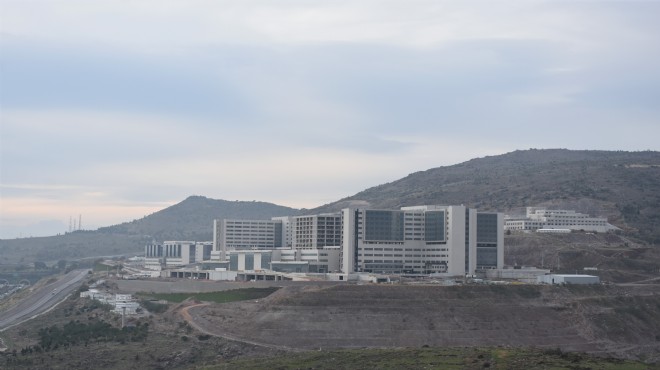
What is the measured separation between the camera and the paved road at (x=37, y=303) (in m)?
144

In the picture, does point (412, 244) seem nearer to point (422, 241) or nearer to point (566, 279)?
point (422, 241)

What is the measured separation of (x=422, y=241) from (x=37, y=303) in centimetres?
6452

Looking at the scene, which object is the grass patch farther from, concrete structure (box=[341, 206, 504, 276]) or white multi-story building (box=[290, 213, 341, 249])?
white multi-story building (box=[290, 213, 341, 249])

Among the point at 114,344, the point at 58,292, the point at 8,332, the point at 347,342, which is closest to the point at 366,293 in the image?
the point at 347,342

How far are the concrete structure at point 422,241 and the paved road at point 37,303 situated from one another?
47743mm

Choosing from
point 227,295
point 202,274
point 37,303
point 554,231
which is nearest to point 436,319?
point 227,295

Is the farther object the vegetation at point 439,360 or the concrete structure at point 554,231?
the concrete structure at point 554,231

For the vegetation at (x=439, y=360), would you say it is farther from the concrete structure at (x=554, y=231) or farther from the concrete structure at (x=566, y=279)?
the concrete structure at (x=554, y=231)

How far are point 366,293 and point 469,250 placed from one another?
35346 mm

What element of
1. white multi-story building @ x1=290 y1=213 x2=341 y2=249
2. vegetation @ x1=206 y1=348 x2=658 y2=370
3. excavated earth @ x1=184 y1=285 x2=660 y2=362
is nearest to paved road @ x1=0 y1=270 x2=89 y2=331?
excavated earth @ x1=184 y1=285 x2=660 y2=362

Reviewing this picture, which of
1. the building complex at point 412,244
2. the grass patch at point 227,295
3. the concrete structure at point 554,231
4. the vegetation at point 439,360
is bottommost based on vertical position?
the vegetation at point 439,360

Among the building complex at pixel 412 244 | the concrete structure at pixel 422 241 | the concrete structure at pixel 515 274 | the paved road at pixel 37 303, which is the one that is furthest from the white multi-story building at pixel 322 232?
the paved road at pixel 37 303

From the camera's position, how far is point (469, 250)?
14938cm

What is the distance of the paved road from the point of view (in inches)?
5659
